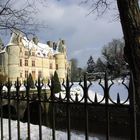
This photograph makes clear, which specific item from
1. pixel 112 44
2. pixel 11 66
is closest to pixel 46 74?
pixel 11 66

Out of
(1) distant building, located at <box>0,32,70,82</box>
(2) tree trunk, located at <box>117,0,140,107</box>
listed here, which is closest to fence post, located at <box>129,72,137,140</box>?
(2) tree trunk, located at <box>117,0,140,107</box>

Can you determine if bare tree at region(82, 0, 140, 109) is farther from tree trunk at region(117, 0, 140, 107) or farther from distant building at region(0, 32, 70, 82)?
distant building at region(0, 32, 70, 82)

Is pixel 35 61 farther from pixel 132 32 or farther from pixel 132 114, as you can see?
pixel 132 114

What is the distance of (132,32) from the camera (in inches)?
151

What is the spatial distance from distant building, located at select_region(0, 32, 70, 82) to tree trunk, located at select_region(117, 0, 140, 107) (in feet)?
→ 191

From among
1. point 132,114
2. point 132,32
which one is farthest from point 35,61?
point 132,114

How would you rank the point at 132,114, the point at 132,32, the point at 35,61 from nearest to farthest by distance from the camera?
the point at 132,114 → the point at 132,32 → the point at 35,61

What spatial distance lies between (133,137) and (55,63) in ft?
272

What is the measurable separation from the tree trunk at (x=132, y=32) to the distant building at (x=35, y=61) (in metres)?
58.3

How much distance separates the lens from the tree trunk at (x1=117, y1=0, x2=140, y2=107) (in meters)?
3.80

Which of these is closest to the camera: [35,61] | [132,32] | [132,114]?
[132,114]

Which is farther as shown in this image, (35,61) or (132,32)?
(35,61)

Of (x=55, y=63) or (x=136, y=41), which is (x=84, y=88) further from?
(x=55, y=63)

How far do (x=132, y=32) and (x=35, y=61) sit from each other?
75.6 metres
